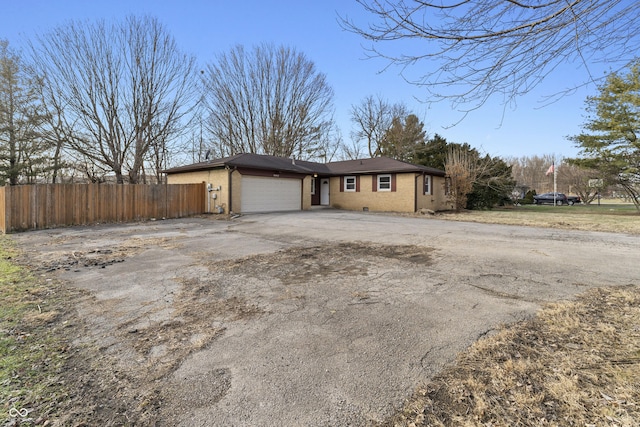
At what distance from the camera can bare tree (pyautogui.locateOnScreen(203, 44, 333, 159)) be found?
26984mm

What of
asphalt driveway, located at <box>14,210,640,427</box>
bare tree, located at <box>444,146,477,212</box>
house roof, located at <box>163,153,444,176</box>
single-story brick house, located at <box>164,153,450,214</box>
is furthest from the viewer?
bare tree, located at <box>444,146,477,212</box>

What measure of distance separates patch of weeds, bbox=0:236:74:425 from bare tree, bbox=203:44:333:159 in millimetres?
25325

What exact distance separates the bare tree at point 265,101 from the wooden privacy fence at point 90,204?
1360 cm

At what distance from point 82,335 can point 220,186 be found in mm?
13227

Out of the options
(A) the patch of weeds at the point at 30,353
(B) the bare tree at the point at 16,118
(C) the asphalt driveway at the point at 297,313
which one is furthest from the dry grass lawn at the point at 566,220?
(B) the bare tree at the point at 16,118

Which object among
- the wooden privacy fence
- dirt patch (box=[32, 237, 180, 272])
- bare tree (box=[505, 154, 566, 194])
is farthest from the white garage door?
bare tree (box=[505, 154, 566, 194])

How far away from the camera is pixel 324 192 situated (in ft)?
73.3

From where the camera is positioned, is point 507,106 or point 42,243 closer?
point 507,106

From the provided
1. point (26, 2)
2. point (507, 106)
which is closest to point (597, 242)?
point (507, 106)

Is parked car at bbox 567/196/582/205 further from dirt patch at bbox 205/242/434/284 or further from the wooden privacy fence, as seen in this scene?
the wooden privacy fence

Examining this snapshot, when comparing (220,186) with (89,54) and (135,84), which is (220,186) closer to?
(135,84)

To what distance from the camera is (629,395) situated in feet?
6.09

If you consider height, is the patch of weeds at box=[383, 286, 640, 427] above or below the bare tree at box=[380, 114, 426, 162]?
below

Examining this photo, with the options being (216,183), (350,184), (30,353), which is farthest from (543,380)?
(350,184)
